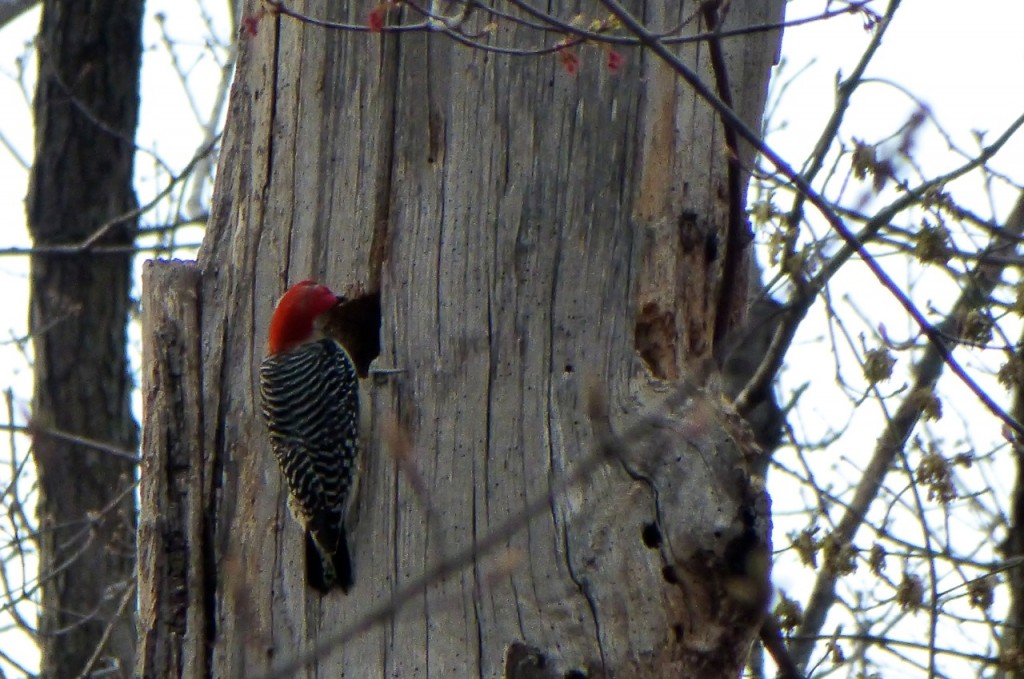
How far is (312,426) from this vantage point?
429 cm

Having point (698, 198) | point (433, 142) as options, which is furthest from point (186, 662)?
point (698, 198)

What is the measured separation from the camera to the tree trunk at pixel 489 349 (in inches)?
140

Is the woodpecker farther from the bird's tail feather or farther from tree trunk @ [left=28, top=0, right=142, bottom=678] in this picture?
tree trunk @ [left=28, top=0, right=142, bottom=678]

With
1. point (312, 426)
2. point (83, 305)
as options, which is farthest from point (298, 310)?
point (83, 305)

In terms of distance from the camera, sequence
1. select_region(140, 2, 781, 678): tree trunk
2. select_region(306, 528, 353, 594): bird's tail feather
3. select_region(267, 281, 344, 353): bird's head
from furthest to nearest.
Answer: select_region(267, 281, 344, 353): bird's head
select_region(306, 528, 353, 594): bird's tail feather
select_region(140, 2, 781, 678): tree trunk

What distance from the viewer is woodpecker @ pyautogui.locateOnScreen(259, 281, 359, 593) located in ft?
12.7

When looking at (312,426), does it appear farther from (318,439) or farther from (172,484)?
(172,484)

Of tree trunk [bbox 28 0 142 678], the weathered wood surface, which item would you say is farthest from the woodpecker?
tree trunk [bbox 28 0 142 678]

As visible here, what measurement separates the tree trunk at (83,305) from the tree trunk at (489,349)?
7.91 ft

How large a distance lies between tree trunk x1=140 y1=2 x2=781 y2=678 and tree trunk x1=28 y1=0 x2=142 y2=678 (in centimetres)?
241

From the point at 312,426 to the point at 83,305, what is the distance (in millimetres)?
3223

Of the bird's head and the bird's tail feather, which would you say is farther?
the bird's head

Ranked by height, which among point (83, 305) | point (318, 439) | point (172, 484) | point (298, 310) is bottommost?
point (172, 484)

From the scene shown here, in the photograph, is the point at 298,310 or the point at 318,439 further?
the point at 318,439
